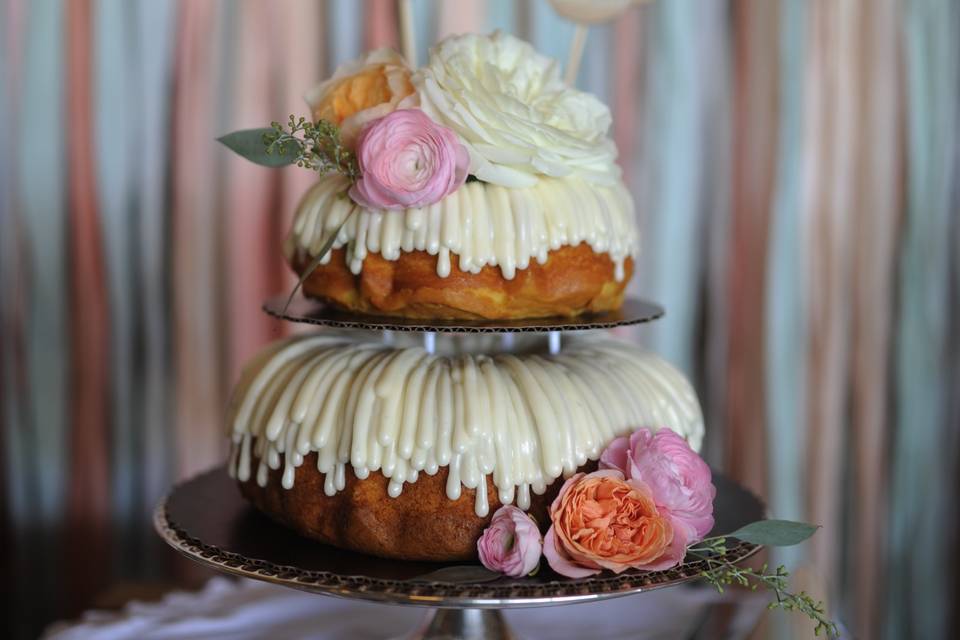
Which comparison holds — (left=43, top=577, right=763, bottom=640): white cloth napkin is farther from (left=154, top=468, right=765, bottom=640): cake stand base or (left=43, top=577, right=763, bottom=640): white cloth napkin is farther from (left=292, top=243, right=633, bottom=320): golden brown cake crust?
(left=292, top=243, right=633, bottom=320): golden brown cake crust

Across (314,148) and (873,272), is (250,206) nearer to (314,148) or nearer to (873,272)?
(314,148)

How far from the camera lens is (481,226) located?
1111mm

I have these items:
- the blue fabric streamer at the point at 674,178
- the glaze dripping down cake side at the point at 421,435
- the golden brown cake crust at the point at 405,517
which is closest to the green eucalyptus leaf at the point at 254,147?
the glaze dripping down cake side at the point at 421,435

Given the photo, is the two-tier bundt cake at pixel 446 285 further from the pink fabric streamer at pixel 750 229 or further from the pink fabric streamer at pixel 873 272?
the pink fabric streamer at pixel 873 272

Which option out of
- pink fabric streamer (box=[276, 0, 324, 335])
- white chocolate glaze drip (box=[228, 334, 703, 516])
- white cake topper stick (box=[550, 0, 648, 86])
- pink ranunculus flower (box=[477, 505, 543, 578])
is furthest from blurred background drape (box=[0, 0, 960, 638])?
pink ranunculus flower (box=[477, 505, 543, 578])

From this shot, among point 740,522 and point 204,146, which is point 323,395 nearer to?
point 740,522

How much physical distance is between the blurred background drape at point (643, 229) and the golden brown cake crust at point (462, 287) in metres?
0.95

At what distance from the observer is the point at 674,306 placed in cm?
212

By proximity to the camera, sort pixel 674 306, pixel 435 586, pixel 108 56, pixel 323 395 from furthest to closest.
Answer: pixel 674 306 → pixel 108 56 → pixel 323 395 → pixel 435 586

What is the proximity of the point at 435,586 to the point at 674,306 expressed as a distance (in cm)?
123

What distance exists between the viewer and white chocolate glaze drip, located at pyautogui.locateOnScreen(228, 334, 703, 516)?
1099 mm

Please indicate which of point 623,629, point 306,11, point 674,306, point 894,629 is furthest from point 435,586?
point 894,629

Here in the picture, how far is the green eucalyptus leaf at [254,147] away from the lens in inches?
47.0

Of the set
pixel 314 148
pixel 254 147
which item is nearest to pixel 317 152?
pixel 314 148
